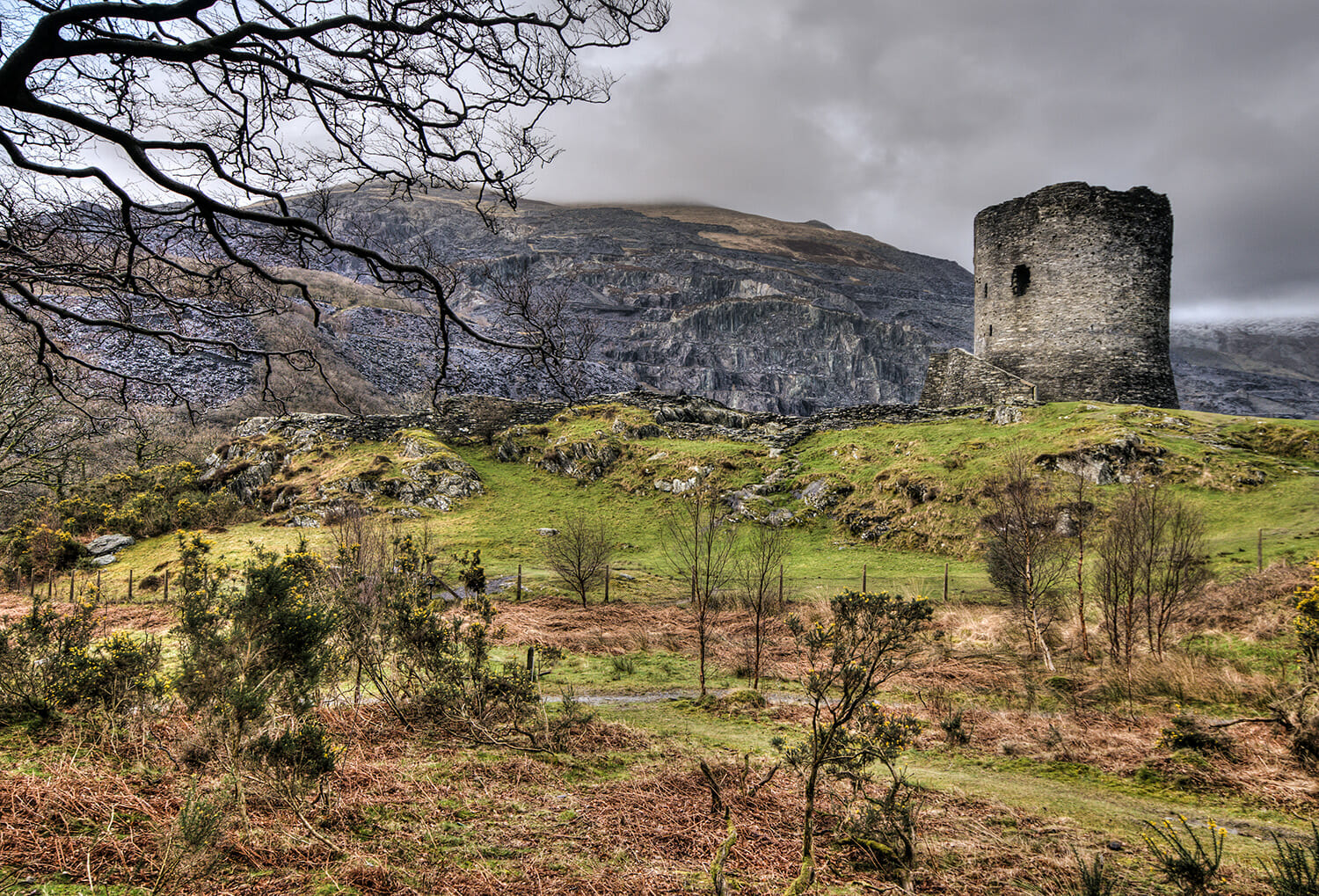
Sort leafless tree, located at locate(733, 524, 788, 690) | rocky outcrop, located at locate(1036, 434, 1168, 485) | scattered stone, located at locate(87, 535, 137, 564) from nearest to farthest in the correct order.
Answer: leafless tree, located at locate(733, 524, 788, 690) < rocky outcrop, located at locate(1036, 434, 1168, 485) < scattered stone, located at locate(87, 535, 137, 564)

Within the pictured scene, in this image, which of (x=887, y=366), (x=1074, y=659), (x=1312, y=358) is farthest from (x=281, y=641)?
(x=1312, y=358)

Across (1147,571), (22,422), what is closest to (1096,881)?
(1147,571)

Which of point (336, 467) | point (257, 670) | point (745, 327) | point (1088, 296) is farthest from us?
point (745, 327)

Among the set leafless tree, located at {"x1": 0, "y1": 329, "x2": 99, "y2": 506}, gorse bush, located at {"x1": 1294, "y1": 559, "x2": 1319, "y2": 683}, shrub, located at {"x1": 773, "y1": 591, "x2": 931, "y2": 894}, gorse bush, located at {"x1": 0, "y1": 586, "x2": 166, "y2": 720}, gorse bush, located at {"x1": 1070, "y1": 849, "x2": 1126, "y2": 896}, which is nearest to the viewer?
gorse bush, located at {"x1": 1070, "y1": 849, "x2": 1126, "y2": 896}

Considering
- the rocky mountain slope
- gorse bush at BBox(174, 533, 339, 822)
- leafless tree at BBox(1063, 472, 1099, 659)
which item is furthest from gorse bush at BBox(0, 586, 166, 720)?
the rocky mountain slope

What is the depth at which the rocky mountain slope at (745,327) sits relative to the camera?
76.6 meters

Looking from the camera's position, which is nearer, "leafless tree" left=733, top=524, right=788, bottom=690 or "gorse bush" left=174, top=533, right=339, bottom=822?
"gorse bush" left=174, top=533, right=339, bottom=822

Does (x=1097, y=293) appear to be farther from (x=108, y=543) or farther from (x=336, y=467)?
(x=108, y=543)

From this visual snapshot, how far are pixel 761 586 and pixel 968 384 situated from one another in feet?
83.1

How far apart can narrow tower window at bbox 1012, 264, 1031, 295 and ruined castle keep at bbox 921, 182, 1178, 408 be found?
43 mm

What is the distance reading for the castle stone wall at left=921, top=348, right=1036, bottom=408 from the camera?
2969 cm

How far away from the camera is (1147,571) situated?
10.4m

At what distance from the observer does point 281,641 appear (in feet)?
16.7

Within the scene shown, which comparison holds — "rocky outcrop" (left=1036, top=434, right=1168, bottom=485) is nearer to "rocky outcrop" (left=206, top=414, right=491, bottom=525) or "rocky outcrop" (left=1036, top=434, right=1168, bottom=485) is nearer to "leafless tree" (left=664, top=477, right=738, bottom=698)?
"leafless tree" (left=664, top=477, right=738, bottom=698)
